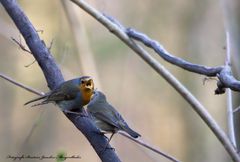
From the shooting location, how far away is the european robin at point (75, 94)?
7.96 ft

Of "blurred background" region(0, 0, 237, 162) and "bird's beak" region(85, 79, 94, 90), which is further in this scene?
"blurred background" region(0, 0, 237, 162)

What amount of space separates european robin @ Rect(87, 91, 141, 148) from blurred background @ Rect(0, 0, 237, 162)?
16.5ft

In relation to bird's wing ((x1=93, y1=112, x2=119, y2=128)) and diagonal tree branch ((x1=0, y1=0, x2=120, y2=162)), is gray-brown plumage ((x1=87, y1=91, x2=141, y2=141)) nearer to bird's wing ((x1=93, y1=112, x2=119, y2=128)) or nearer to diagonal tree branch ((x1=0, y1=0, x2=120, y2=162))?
bird's wing ((x1=93, y1=112, x2=119, y2=128))

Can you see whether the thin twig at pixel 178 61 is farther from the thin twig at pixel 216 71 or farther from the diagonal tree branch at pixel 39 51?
the diagonal tree branch at pixel 39 51

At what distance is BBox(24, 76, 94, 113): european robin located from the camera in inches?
95.5

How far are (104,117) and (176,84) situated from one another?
69cm

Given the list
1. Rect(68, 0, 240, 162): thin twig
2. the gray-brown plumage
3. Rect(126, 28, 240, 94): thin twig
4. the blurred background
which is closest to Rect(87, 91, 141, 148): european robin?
the gray-brown plumage

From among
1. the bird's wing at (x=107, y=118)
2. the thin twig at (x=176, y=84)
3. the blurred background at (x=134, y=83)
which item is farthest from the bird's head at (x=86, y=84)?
the blurred background at (x=134, y=83)

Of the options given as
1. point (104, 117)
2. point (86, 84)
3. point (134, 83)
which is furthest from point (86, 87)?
point (134, 83)

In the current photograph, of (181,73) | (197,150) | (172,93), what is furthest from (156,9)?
(197,150)

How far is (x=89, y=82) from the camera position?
2432 mm

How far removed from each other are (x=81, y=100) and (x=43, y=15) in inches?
211

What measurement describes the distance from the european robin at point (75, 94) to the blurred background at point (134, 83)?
5046mm

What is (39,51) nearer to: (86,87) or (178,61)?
(86,87)
